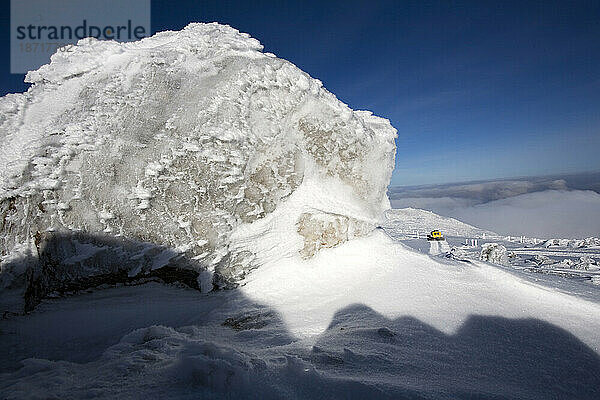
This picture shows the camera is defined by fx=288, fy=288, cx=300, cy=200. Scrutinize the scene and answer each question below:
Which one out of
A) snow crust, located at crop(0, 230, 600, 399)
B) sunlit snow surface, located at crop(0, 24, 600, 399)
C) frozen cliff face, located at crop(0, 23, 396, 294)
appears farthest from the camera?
frozen cliff face, located at crop(0, 23, 396, 294)

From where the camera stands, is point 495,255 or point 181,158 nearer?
point 181,158

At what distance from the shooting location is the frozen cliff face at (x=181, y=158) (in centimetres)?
359

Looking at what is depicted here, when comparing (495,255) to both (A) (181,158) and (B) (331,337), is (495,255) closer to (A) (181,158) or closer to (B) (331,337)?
(B) (331,337)

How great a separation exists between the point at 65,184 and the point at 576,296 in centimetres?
634

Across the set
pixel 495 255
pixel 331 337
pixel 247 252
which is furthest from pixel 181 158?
pixel 495 255

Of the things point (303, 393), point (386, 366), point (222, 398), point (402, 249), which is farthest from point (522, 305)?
point (222, 398)

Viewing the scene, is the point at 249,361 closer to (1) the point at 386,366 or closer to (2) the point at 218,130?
(1) the point at 386,366

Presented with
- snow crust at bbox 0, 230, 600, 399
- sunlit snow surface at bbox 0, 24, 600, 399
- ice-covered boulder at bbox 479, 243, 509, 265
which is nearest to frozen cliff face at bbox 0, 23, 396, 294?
sunlit snow surface at bbox 0, 24, 600, 399

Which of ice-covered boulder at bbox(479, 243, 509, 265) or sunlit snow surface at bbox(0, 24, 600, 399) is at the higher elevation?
sunlit snow surface at bbox(0, 24, 600, 399)

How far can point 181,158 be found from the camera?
3895 millimetres

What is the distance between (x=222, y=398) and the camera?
1.40 m

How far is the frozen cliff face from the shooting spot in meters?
3.59

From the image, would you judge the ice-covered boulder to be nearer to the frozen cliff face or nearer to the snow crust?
the snow crust

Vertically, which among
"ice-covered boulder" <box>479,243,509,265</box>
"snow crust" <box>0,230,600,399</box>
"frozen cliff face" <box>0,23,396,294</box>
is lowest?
"ice-covered boulder" <box>479,243,509,265</box>
